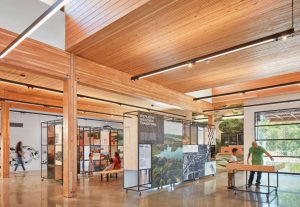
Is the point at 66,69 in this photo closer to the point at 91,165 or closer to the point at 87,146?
the point at 91,165

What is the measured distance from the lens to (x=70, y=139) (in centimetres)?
726

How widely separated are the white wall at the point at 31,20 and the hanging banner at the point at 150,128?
331 cm

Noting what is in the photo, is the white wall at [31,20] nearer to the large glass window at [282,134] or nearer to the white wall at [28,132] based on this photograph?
the white wall at [28,132]

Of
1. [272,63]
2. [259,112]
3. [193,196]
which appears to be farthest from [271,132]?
[193,196]

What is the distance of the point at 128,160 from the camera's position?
821 cm

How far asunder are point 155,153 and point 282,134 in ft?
28.7

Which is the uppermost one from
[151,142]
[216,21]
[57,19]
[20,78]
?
[57,19]

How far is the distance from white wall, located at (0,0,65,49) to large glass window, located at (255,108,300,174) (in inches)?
460

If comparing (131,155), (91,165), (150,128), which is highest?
(150,128)

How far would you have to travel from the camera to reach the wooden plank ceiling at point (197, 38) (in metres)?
5.50

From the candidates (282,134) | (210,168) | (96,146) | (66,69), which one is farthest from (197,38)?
(96,146)

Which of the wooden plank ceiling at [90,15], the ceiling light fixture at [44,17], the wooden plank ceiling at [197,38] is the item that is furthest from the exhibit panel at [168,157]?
the ceiling light fixture at [44,17]

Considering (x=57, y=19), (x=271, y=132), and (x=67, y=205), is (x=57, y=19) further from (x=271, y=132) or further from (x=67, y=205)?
(x=271, y=132)

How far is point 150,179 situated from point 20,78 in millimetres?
6314
